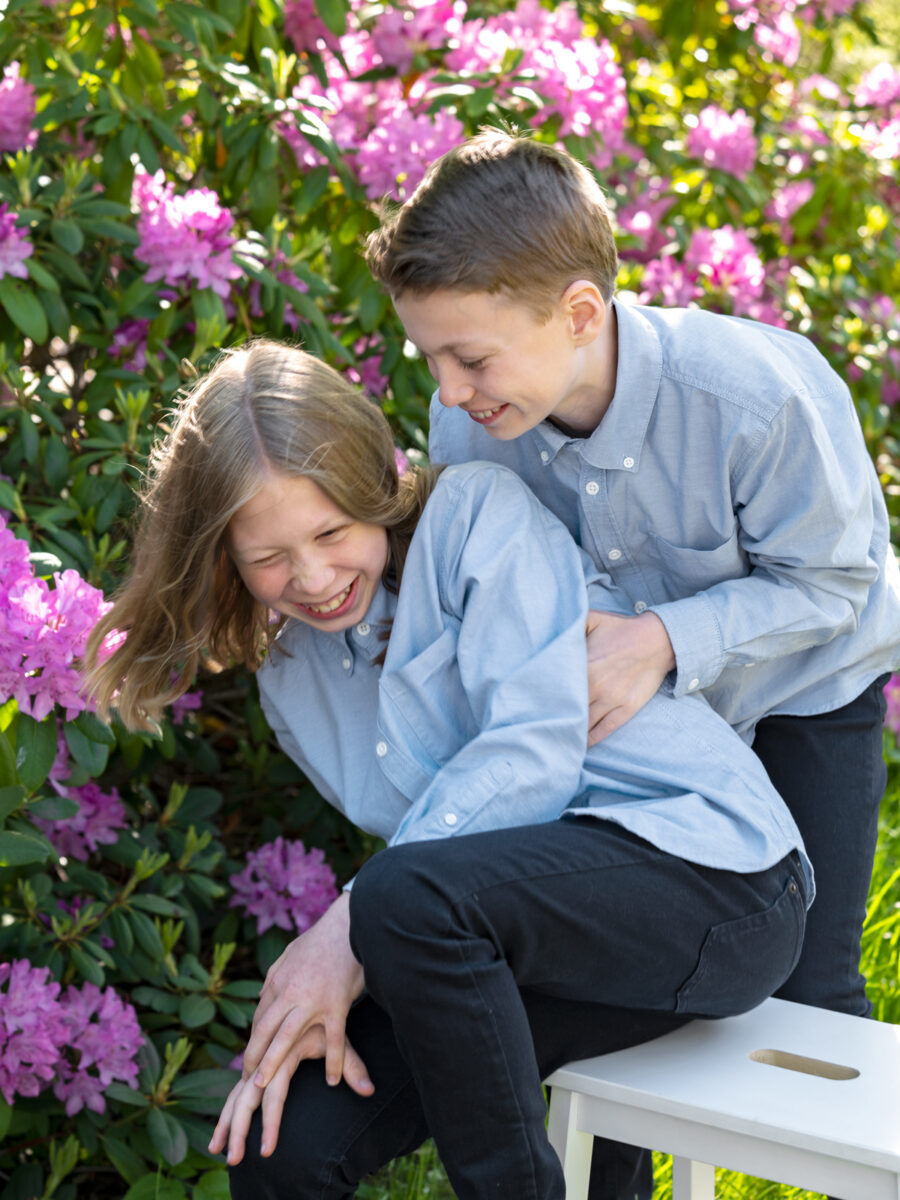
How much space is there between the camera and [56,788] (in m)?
1.87

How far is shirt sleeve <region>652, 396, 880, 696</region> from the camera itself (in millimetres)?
1699

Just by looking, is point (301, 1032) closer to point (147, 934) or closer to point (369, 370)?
point (147, 934)

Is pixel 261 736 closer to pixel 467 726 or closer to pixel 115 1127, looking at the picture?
pixel 115 1127

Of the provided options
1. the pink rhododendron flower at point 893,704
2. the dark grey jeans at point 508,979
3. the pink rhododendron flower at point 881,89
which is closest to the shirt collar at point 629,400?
the dark grey jeans at point 508,979

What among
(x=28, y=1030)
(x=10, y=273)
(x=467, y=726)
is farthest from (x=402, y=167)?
(x=28, y=1030)

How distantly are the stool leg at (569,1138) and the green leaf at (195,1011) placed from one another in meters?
0.69

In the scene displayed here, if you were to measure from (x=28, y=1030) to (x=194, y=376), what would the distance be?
1023mm

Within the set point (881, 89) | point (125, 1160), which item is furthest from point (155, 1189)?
point (881, 89)

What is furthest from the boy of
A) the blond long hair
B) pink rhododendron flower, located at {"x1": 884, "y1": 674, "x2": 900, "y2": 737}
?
pink rhododendron flower, located at {"x1": 884, "y1": 674, "x2": 900, "y2": 737}

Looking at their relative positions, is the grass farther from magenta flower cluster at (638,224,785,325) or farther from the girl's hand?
magenta flower cluster at (638,224,785,325)

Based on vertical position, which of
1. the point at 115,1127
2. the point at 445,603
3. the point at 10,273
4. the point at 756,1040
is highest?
the point at 10,273

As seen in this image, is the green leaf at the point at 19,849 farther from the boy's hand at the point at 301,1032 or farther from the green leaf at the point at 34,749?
the boy's hand at the point at 301,1032

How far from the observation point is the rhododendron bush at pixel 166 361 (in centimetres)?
193

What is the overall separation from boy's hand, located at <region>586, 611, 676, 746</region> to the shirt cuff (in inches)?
0.4
